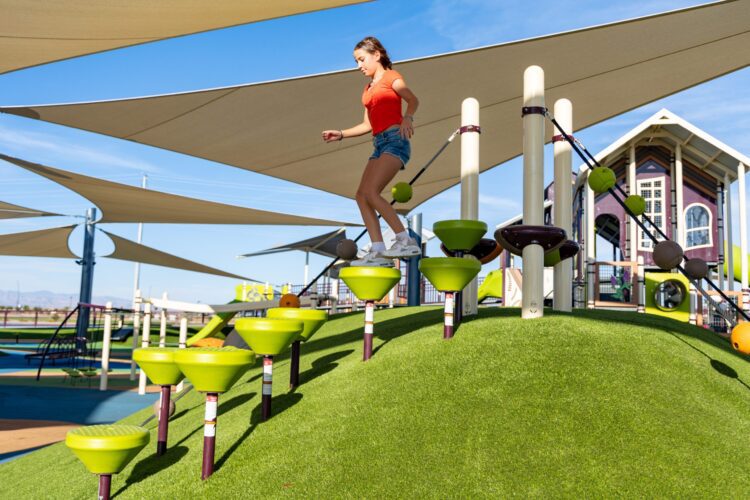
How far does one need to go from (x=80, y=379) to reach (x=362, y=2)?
9842 millimetres

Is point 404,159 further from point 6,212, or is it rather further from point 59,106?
point 6,212

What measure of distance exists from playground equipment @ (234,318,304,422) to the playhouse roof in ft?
38.8

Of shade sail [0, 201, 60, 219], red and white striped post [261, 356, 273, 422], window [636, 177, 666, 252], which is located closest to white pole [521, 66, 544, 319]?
red and white striped post [261, 356, 273, 422]

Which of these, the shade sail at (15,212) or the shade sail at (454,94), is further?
the shade sail at (15,212)

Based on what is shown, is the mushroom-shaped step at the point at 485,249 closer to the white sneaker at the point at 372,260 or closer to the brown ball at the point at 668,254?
the white sneaker at the point at 372,260

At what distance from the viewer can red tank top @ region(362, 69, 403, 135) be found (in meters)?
3.96

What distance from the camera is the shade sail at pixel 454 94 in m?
5.32

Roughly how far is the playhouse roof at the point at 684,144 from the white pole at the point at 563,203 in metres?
8.39

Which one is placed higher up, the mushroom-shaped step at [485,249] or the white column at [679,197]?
the white column at [679,197]

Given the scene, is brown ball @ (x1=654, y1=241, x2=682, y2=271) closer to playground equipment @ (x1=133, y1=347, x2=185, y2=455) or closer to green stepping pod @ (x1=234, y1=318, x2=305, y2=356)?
green stepping pod @ (x1=234, y1=318, x2=305, y2=356)

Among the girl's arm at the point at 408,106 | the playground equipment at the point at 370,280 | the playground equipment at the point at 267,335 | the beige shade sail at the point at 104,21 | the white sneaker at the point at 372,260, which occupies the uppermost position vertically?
the beige shade sail at the point at 104,21

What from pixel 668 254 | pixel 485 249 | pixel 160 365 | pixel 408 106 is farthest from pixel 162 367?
pixel 668 254

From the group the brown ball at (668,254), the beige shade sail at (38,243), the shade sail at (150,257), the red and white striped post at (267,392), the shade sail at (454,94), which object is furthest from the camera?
the shade sail at (150,257)

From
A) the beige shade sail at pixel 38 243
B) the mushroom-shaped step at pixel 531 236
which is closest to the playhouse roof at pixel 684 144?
the mushroom-shaped step at pixel 531 236
